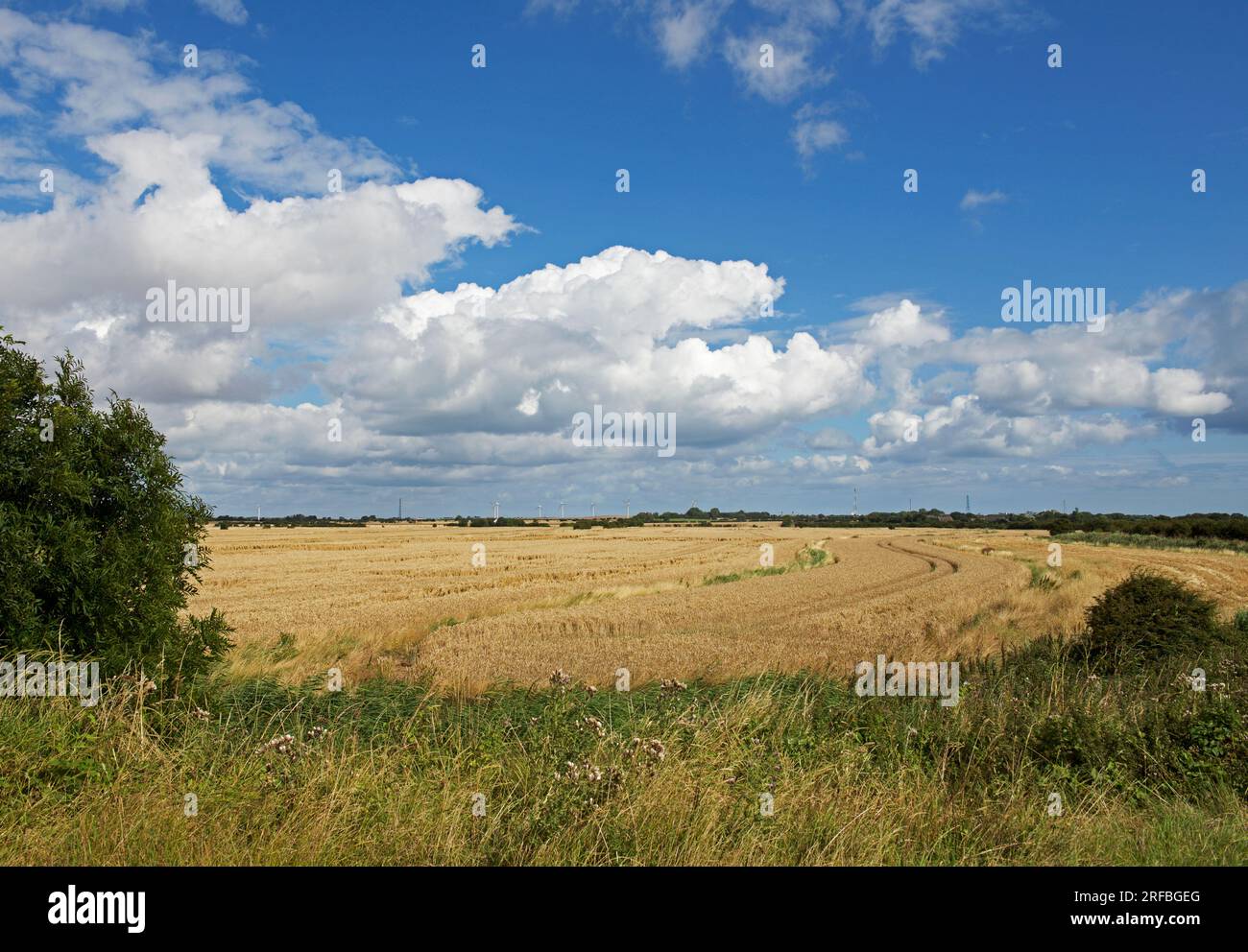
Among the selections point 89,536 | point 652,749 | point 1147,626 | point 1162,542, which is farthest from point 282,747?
point 1162,542

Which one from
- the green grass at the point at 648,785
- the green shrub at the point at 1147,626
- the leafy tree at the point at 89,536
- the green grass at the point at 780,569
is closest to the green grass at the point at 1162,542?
the green grass at the point at 780,569

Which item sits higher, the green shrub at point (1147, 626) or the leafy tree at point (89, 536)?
the leafy tree at point (89, 536)

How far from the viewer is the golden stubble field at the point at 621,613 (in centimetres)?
1758

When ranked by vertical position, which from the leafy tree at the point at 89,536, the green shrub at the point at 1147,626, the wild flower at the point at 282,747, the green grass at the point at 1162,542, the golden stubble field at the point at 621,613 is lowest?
the green grass at the point at 1162,542

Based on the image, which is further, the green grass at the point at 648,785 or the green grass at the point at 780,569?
the green grass at the point at 780,569

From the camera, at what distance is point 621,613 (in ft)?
88.0

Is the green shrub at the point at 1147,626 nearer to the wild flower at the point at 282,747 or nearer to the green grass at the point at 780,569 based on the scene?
the wild flower at the point at 282,747

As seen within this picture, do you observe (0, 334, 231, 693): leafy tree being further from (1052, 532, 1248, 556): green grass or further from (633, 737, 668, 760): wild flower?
(1052, 532, 1248, 556): green grass

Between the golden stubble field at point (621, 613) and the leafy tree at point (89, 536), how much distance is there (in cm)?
502

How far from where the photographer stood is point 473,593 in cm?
3397

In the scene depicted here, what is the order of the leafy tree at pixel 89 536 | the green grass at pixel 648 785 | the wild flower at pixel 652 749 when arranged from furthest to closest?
1. the leafy tree at pixel 89 536
2. the wild flower at pixel 652 749
3. the green grass at pixel 648 785
